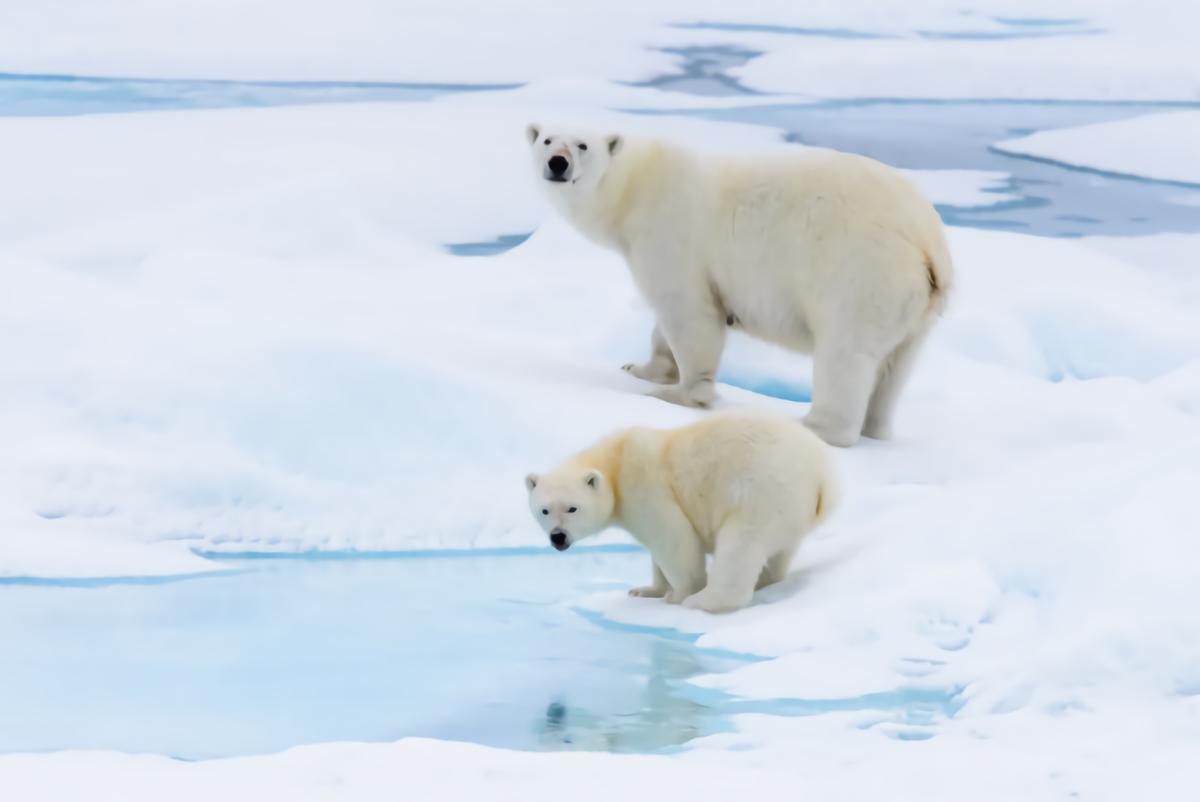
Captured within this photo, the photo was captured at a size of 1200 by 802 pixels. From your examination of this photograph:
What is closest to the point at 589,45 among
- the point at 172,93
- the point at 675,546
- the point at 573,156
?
the point at 172,93

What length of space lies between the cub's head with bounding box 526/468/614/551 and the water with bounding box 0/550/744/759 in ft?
0.81

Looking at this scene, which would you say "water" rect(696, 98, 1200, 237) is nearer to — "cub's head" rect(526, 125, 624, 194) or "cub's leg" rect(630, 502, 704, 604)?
"cub's head" rect(526, 125, 624, 194)

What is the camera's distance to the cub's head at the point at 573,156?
536 cm

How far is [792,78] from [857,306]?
9585 mm

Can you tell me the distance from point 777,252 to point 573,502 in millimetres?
1704

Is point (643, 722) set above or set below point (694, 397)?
above

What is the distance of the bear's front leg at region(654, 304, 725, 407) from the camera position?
17.9 feet

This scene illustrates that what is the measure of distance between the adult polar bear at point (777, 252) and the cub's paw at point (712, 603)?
4.88 feet

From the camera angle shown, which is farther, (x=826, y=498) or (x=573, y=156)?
(x=573, y=156)

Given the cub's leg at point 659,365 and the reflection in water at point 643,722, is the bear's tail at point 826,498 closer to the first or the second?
the reflection in water at point 643,722

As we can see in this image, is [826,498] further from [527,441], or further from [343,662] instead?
[527,441]

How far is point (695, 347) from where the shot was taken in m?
5.47

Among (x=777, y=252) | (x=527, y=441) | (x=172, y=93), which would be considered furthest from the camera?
(x=172, y=93)

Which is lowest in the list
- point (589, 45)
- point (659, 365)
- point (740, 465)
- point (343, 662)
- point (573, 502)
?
point (589, 45)
